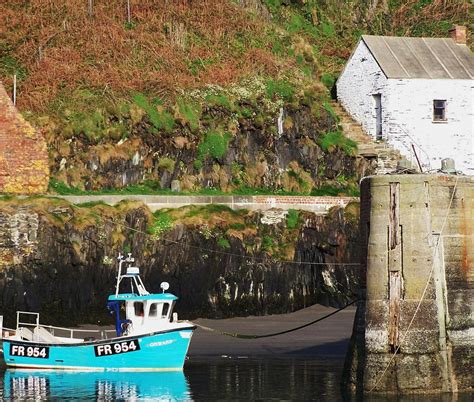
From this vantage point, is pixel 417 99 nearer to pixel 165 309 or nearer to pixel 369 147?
pixel 369 147

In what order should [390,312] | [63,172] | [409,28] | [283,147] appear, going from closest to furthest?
[390,312] < [63,172] < [283,147] < [409,28]

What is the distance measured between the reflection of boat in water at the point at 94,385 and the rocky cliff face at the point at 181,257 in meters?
6.40

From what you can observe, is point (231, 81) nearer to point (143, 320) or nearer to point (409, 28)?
point (409, 28)

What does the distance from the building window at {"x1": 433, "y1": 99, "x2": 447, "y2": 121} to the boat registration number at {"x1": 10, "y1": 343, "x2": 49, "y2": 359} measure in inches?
1125

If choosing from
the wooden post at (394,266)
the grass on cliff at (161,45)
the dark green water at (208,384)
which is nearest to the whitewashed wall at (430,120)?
the grass on cliff at (161,45)

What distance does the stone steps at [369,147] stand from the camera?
62.0 metres

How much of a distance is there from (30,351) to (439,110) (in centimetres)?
2917

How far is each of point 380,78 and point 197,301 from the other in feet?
61.8

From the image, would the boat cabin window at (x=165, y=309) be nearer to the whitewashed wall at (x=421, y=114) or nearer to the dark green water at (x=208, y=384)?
the dark green water at (x=208, y=384)

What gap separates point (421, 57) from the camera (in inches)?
2547

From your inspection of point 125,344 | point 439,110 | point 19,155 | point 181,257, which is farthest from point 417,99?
point 125,344

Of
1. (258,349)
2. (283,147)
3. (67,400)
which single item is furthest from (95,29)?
(67,400)

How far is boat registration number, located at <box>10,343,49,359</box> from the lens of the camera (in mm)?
42188

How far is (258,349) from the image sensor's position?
44.8 m
